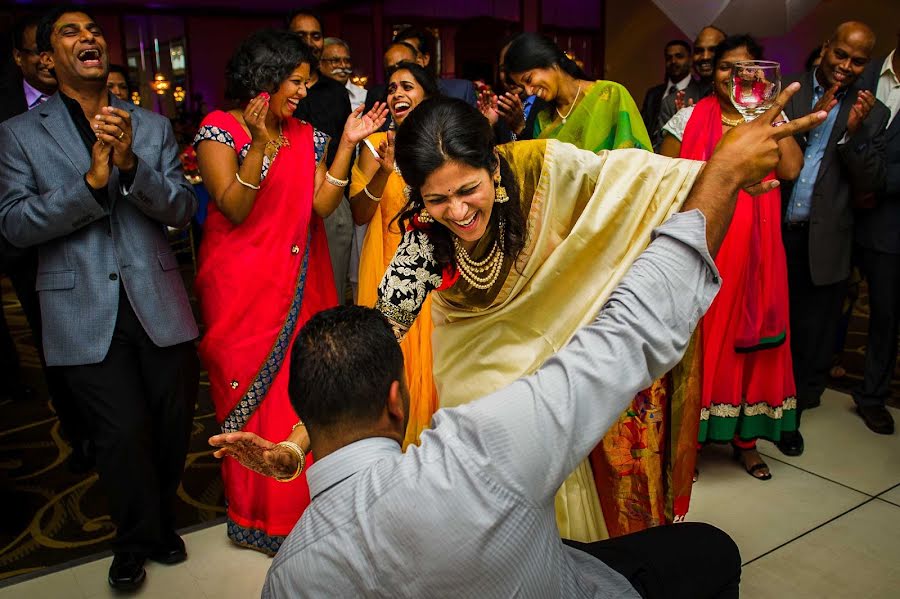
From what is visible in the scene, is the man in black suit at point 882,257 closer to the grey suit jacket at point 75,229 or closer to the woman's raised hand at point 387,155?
the woman's raised hand at point 387,155

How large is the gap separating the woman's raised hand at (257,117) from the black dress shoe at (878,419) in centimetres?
250

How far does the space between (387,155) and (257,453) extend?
1.41 m

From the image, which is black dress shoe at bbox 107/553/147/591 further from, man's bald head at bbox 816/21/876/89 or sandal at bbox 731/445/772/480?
man's bald head at bbox 816/21/876/89

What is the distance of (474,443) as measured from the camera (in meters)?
0.87

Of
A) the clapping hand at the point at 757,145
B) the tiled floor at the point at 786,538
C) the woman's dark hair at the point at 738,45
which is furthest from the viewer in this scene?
the woman's dark hair at the point at 738,45

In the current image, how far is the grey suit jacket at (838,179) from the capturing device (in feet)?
8.78

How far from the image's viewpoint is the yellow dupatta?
2.07 meters

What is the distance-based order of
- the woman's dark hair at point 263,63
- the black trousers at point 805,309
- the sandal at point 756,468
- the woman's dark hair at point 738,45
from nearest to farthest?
the woman's dark hair at point 263,63 < the sandal at point 756,468 < the woman's dark hair at point 738,45 < the black trousers at point 805,309

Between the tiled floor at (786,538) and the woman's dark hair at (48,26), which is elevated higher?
the woman's dark hair at (48,26)

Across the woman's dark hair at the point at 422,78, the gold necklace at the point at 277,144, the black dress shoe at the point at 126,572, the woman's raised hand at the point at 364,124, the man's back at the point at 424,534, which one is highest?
the woman's dark hair at the point at 422,78

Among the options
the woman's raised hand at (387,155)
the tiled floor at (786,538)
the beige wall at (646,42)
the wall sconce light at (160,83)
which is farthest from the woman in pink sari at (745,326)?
the wall sconce light at (160,83)

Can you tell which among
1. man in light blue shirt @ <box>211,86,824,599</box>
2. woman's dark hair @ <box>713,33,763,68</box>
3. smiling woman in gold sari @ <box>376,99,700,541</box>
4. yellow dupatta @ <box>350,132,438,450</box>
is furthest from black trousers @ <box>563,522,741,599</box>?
woman's dark hair @ <box>713,33,763,68</box>

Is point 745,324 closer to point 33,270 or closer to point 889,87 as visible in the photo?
point 889,87

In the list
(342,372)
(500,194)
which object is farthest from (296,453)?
(500,194)
